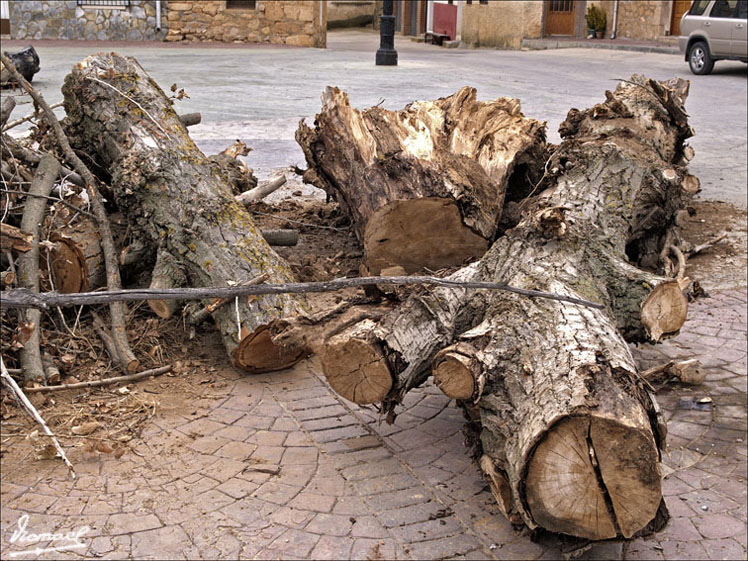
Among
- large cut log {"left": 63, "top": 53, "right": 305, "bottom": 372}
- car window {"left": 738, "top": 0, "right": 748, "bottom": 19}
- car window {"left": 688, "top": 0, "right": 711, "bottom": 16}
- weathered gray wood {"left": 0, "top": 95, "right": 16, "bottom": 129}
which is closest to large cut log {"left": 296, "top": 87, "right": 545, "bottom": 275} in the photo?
large cut log {"left": 63, "top": 53, "right": 305, "bottom": 372}

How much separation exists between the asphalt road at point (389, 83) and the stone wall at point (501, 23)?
3.20 ft

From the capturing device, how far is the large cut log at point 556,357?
9.49 feet

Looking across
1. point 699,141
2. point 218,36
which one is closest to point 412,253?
point 699,141

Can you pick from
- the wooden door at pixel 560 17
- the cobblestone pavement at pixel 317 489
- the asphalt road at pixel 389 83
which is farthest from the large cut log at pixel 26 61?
the wooden door at pixel 560 17

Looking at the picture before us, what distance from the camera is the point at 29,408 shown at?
3.66 m

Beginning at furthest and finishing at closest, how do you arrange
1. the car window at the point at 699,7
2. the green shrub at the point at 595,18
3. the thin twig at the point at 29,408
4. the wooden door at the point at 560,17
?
the wooden door at the point at 560,17 < the green shrub at the point at 595,18 < the car window at the point at 699,7 < the thin twig at the point at 29,408

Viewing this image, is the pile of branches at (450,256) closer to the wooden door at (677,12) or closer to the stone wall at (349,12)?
the wooden door at (677,12)

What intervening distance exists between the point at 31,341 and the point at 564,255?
104 inches

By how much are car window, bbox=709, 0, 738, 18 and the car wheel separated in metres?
0.69

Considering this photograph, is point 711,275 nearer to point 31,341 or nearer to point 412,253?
point 412,253

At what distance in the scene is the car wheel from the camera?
1855cm

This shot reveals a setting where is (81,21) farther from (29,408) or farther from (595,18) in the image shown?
(29,408)

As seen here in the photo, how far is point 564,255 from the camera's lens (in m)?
4.19

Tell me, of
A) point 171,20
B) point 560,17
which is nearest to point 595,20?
point 560,17
